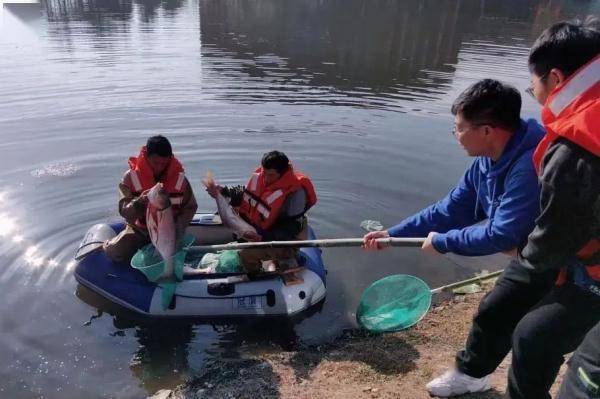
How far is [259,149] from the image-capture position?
1188 centimetres

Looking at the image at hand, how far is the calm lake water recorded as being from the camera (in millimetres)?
6168

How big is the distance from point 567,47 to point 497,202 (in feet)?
3.67

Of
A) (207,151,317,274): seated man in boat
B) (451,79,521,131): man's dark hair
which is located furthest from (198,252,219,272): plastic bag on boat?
(451,79,521,131): man's dark hair

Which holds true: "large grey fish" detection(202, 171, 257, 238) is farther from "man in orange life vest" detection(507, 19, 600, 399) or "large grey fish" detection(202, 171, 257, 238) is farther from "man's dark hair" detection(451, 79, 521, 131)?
"man in orange life vest" detection(507, 19, 600, 399)

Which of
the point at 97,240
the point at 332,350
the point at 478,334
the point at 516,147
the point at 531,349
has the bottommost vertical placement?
the point at 332,350

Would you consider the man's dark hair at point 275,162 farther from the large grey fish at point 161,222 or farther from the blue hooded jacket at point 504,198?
the blue hooded jacket at point 504,198

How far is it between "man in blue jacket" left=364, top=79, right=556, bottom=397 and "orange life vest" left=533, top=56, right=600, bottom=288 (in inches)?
19.5

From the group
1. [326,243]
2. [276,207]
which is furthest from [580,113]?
[276,207]

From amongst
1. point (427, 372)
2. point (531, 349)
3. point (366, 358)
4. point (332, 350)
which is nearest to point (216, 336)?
point (332, 350)

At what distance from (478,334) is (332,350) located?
236 cm

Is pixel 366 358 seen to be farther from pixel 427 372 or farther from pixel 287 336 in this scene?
pixel 287 336

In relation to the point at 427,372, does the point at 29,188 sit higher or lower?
lower

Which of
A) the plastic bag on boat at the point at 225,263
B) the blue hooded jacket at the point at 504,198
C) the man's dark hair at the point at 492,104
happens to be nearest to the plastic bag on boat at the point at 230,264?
the plastic bag on boat at the point at 225,263

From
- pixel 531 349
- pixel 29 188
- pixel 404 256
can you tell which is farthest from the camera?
pixel 29 188
